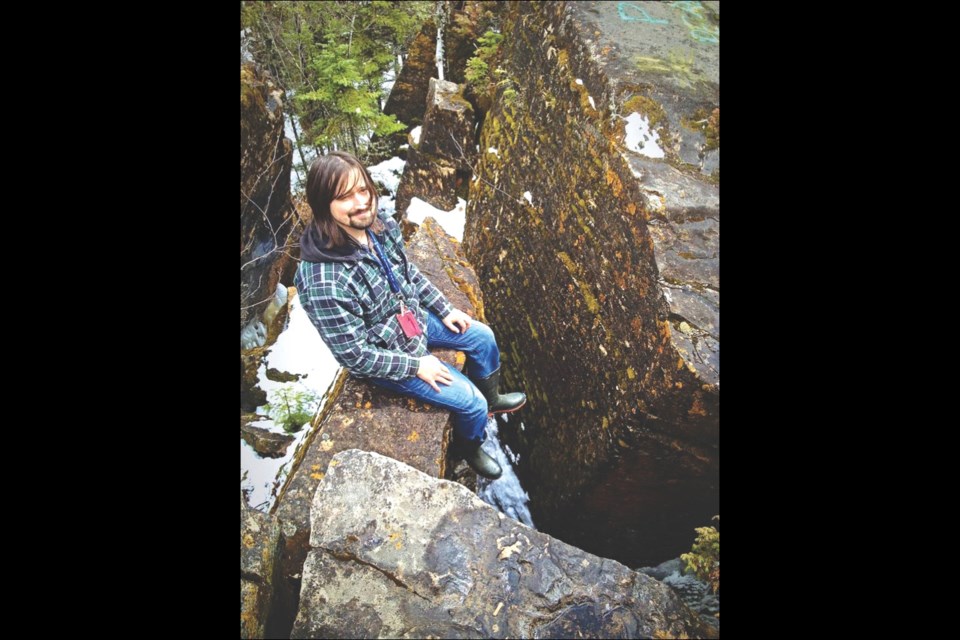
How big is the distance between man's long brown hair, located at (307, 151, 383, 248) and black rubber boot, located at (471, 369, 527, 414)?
1.29 meters

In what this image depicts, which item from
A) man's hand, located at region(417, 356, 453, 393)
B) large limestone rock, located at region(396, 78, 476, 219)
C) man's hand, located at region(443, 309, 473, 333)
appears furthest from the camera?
large limestone rock, located at region(396, 78, 476, 219)

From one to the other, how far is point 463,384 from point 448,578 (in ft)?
3.13

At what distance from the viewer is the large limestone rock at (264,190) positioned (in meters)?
3.72

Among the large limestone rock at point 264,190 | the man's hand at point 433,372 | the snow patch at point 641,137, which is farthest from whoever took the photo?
the large limestone rock at point 264,190

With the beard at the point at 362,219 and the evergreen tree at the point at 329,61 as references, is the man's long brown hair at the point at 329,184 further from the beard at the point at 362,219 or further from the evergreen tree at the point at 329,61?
the evergreen tree at the point at 329,61

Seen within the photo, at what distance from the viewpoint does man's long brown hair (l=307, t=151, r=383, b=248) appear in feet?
6.49

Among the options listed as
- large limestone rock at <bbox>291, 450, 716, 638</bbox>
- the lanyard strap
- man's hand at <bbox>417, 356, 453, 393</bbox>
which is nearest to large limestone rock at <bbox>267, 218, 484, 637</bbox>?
man's hand at <bbox>417, 356, 453, 393</bbox>

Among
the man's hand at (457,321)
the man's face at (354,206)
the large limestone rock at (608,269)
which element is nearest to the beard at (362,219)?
the man's face at (354,206)

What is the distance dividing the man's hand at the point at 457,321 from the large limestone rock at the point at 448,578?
3.00 feet

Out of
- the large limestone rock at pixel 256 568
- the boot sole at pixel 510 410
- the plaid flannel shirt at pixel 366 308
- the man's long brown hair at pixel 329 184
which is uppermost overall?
the man's long brown hair at pixel 329 184

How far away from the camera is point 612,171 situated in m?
3.41

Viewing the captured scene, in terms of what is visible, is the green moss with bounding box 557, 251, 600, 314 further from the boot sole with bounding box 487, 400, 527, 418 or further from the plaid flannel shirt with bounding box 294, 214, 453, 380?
the plaid flannel shirt with bounding box 294, 214, 453, 380
